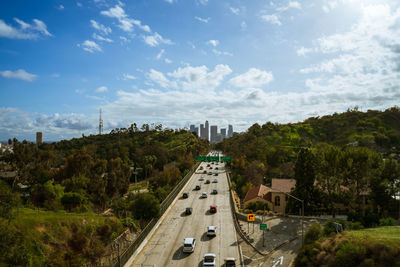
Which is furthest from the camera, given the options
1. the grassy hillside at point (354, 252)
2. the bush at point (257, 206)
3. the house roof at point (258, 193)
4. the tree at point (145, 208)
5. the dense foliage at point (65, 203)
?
the house roof at point (258, 193)

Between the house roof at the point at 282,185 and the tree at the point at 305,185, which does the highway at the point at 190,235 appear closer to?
the house roof at the point at 282,185

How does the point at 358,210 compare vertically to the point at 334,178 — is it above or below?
below

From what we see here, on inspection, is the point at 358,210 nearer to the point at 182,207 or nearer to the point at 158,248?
the point at 182,207

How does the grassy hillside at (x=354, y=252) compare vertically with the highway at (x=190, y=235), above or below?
above

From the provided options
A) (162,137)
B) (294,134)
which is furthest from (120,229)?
(294,134)

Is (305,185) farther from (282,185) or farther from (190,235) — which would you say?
(190,235)

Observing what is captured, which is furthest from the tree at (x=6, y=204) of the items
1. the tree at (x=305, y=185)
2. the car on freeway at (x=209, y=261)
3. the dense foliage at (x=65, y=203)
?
the tree at (x=305, y=185)

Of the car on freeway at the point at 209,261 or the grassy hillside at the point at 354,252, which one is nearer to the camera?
the grassy hillside at the point at 354,252
